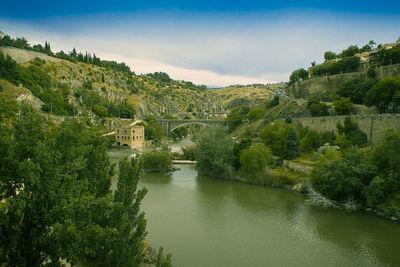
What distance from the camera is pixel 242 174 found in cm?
2127

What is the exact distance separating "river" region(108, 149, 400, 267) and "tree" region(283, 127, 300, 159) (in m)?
4.43

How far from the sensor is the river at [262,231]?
1013 centimetres

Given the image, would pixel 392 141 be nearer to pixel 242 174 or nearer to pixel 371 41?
pixel 242 174

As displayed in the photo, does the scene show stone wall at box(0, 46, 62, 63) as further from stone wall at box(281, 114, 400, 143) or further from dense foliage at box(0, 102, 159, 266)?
dense foliage at box(0, 102, 159, 266)

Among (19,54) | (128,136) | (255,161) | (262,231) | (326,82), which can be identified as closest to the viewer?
(262,231)


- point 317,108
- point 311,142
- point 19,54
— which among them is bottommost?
point 311,142

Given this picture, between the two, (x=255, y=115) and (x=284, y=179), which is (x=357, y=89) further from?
(x=284, y=179)

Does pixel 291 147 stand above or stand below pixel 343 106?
below

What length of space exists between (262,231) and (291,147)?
35.4 ft


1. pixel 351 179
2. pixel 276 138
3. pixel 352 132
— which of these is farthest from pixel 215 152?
pixel 352 132

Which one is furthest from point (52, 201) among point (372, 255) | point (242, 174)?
point (242, 174)

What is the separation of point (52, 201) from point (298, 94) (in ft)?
137

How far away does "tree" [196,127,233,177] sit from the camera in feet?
71.6

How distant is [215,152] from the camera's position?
72.6 feet
